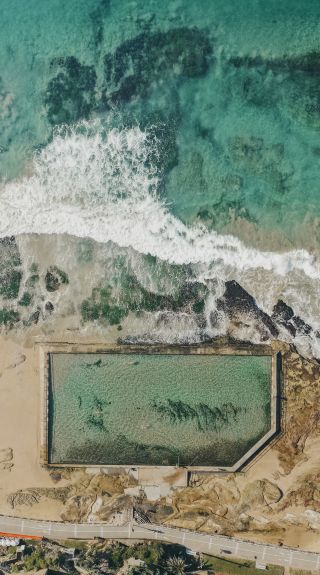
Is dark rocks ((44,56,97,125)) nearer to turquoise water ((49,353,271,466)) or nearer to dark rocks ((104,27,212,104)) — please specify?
dark rocks ((104,27,212,104))

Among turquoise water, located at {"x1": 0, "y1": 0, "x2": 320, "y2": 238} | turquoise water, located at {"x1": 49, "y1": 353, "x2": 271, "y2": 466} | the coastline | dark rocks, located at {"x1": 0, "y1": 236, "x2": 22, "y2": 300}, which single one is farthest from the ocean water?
the coastline

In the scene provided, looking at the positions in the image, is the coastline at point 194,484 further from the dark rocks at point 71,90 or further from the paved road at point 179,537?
the dark rocks at point 71,90

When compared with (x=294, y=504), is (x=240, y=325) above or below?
above

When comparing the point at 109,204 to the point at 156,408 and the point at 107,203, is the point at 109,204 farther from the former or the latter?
the point at 156,408

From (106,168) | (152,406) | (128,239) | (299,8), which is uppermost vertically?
(299,8)

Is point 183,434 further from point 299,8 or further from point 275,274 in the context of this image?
point 299,8

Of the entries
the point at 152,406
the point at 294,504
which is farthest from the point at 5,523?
the point at 294,504
